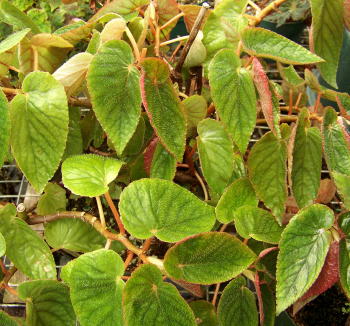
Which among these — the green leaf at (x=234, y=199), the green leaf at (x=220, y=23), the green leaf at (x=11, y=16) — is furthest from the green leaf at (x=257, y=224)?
the green leaf at (x=11, y=16)

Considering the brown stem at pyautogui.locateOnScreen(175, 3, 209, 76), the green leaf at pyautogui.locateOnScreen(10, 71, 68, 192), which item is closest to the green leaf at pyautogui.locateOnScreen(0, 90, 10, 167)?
the green leaf at pyautogui.locateOnScreen(10, 71, 68, 192)

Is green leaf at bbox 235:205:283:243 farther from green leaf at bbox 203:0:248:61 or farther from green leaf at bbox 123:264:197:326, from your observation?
green leaf at bbox 203:0:248:61

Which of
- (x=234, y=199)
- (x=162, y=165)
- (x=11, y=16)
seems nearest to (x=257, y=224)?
(x=234, y=199)

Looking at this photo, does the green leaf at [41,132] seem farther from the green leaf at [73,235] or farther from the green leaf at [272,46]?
the green leaf at [272,46]

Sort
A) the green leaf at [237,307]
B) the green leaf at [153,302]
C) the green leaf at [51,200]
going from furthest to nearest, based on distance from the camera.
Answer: the green leaf at [51,200] → the green leaf at [237,307] → the green leaf at [153,302]

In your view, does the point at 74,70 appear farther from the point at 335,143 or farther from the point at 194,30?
the point at 335,143

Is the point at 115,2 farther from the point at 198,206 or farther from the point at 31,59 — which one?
the point at 198,206
